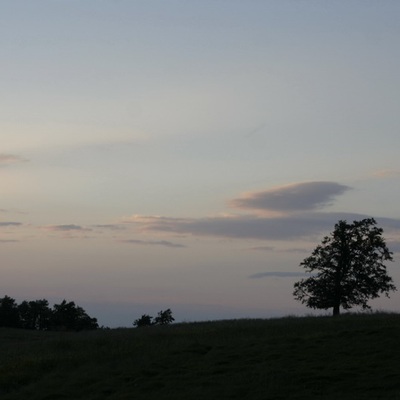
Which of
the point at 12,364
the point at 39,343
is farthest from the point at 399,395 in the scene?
the point at 39,343

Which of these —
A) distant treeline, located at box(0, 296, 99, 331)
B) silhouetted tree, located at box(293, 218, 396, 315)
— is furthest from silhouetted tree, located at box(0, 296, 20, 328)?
silhouetted tree, located at box(293, 218, 396, 315)

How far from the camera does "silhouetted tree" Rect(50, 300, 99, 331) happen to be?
363 feet

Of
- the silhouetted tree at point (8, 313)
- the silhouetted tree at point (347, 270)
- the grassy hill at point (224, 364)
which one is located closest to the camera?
the grassy hill at point (224, 364)

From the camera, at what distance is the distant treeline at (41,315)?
365ft

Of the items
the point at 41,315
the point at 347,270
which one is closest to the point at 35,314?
the point at 41,315

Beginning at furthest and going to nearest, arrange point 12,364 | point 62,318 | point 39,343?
1. point 62,318
2. point 39,343
3. point 12,364

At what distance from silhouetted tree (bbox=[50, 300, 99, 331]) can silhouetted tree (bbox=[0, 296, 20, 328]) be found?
4.90 m

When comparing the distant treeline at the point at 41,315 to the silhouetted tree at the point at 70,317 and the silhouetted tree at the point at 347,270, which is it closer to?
the silhouetted tree at the point at 70,317

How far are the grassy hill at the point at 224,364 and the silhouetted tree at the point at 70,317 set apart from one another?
57.3m

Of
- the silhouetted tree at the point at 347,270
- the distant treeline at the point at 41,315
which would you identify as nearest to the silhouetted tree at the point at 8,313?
the distant treeline at the point at 41,315

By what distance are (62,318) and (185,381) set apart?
77278 millimetres

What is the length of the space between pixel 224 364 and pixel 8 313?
A: 77.8 m

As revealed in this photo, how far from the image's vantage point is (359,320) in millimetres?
50500

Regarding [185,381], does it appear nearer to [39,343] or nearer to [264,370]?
[264,370]
